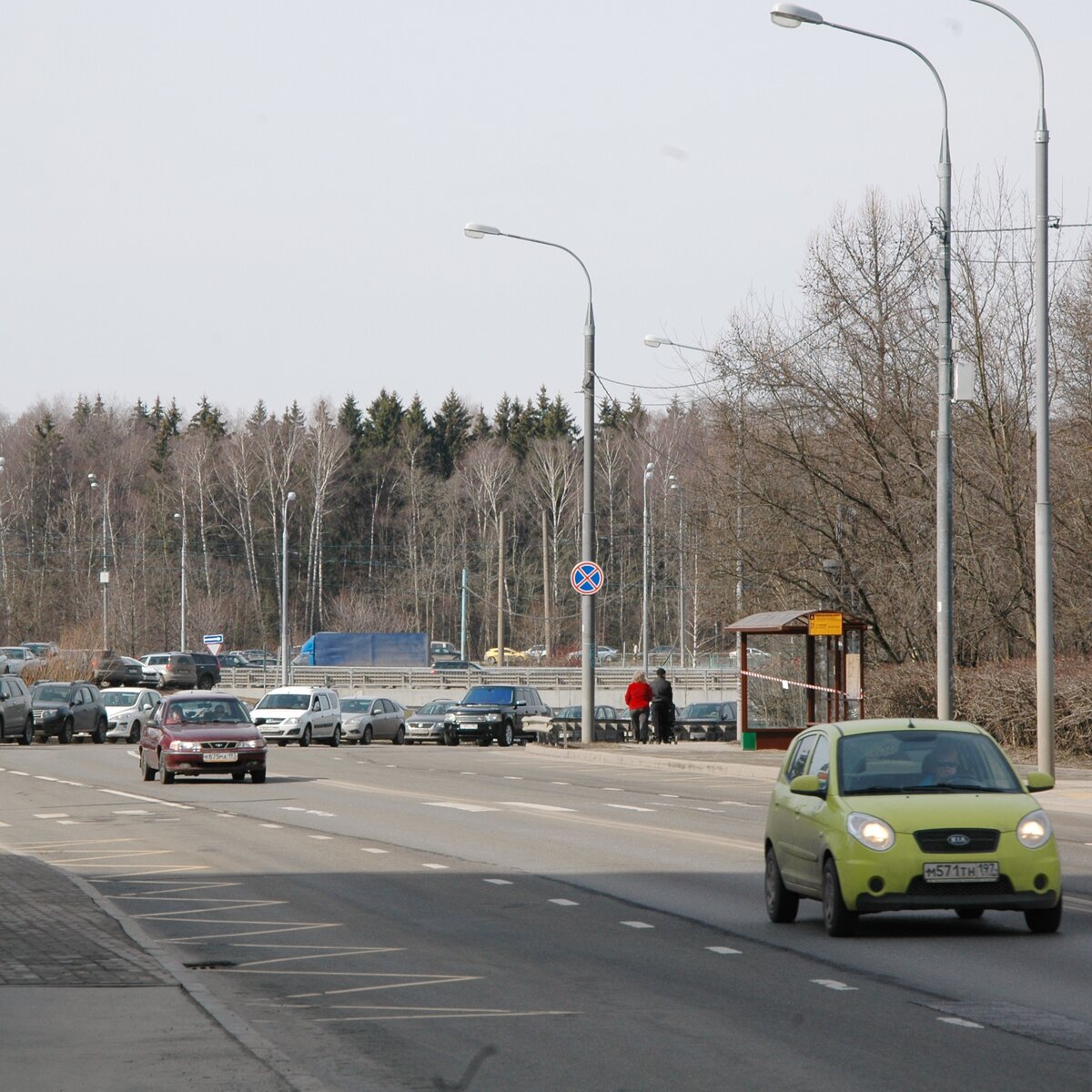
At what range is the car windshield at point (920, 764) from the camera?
12.0 meters

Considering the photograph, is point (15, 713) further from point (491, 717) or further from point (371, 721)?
point (491, 717)

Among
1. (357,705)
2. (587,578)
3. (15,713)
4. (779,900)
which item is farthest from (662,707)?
(779,900)

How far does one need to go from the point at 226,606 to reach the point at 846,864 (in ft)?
323

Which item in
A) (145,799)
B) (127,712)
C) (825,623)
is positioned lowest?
(145,799)

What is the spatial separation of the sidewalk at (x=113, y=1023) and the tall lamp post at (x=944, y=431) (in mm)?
15672

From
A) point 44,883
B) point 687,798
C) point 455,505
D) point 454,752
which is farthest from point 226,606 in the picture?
point 44,883

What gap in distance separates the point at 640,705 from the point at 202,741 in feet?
48.6

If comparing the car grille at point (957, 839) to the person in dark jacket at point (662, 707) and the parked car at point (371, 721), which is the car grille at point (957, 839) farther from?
the parked car at point (371, 721)

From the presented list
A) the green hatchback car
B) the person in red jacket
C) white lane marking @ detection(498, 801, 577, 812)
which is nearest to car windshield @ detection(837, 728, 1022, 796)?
the green hatchback car

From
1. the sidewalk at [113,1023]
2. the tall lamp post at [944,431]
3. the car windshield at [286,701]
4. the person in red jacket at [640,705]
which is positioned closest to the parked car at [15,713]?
the car windshield at [286,701]

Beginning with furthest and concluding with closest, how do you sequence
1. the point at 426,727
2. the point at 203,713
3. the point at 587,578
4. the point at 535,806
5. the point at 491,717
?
the point at 426,727
the point at 491,717
the point at 587,578
the point at 203,713
the point at 535,806

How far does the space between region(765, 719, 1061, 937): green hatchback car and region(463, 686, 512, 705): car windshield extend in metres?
39.6

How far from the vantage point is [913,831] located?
37.2 feet

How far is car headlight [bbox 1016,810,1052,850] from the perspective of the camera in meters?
11.4
